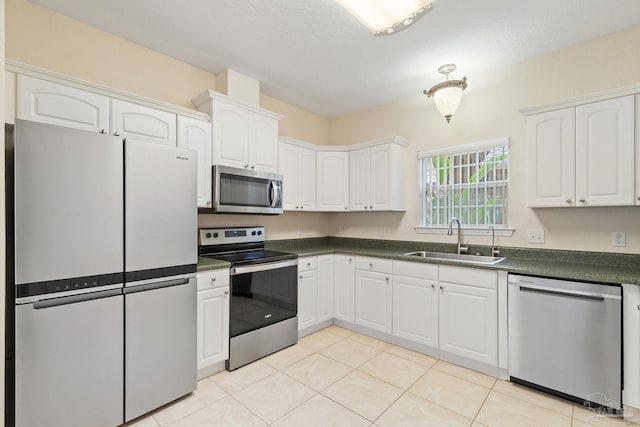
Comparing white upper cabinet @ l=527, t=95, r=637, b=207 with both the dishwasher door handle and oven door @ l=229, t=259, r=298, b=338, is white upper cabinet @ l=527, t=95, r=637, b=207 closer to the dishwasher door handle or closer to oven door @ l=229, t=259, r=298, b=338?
the dishwasher door handle

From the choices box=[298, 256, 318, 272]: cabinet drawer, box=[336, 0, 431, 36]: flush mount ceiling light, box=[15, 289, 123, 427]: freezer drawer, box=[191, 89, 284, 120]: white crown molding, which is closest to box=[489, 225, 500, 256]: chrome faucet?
box=[298, 256, 318, 272]: cabinet drawer

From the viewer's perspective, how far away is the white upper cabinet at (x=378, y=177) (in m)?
3.46

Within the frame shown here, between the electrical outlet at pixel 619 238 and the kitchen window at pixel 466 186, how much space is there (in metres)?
0.74

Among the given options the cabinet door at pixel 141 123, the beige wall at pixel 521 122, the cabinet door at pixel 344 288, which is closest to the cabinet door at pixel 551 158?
the beige wall at pixel 521 122

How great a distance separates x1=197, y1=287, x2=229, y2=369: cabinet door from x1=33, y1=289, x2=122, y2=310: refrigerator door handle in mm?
625

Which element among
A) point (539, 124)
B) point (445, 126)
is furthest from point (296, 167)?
point (539, 124)

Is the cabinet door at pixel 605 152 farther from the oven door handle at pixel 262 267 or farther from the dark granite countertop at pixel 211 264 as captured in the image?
the dark granite countertop at pixel 211 264

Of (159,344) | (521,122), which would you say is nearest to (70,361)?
(159,344)

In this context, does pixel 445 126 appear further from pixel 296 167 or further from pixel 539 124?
pixel 296 167

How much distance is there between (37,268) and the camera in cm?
150

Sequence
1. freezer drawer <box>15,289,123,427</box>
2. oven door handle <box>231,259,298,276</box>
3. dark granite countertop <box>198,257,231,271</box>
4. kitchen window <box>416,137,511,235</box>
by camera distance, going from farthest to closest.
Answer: kitchen window <box>416,137,511,235</box> → oven door handle <box>231,259,298,276</box> → dark granite countertop <box>198,257,231,271</box> → freezer drawer <box>15,289,123,427</box>

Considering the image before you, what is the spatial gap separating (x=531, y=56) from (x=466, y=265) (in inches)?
77.1

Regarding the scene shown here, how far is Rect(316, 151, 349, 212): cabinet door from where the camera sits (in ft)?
12.5

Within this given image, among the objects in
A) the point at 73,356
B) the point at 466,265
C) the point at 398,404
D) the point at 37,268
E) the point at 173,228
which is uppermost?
the point at 173,228
